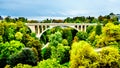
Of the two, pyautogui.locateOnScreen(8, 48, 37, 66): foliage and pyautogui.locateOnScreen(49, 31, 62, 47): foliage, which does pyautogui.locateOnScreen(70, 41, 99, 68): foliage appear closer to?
pyautogui.locateOnScreen(8, 48, 37, 66): foliage

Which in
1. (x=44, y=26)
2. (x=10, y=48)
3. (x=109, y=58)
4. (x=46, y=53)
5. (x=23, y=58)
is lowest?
(x=46, y=53)

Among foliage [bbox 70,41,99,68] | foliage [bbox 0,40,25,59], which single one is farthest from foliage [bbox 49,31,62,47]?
foliage [bbox 70,41,99,68]

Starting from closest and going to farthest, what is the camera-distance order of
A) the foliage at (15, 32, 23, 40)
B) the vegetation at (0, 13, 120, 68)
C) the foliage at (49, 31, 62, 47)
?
the vegetation at (0, 13, 120, 68) → the foliage at (15, 32, 23, 40) → the foliage at (49, 31, 62, 47)

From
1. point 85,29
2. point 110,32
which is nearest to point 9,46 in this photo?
point 110,32

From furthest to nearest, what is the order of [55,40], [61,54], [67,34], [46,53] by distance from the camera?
1. [67,34]
2. [55,40]
3. [46,53]
4. [61,54]

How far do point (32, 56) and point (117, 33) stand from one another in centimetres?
1267

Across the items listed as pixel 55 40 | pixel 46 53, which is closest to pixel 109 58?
pixel 46 53

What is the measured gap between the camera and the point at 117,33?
76500mm

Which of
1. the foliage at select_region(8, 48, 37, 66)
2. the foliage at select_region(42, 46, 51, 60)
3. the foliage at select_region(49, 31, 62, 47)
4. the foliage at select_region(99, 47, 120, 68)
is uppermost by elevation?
the foliage at select_region(99, 47, 120, 68)

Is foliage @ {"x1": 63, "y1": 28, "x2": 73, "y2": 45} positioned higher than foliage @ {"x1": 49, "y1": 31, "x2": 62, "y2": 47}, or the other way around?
foliage @ {"x1": 49, "y1": 31, "x2": 62, "y2": 47}

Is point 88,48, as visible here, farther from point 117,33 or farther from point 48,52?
point 48,52

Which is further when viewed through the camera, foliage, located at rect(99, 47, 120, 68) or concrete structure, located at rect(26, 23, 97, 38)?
concrete structure, located at rect(26, 23, 97, 38)

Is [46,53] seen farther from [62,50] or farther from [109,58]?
[109,58]

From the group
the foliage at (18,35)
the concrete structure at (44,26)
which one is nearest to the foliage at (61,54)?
the foliage at (18,35)
